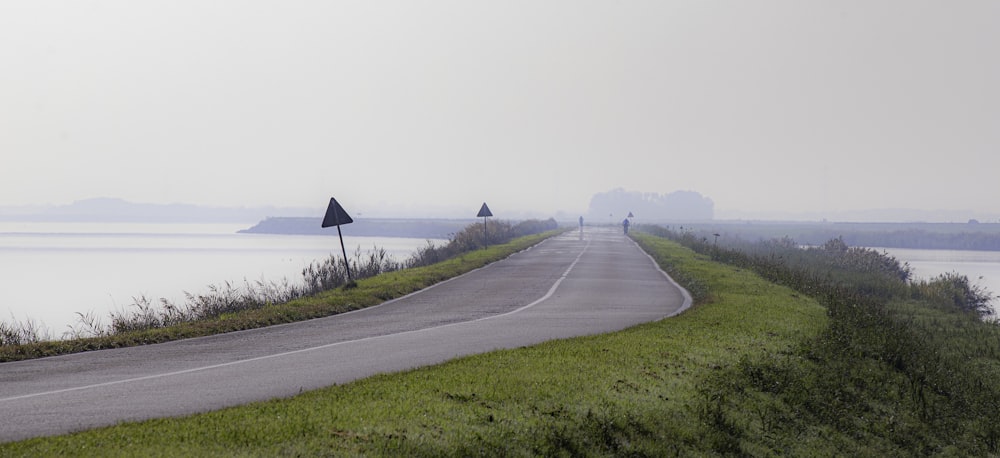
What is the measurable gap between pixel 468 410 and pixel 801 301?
1501cm

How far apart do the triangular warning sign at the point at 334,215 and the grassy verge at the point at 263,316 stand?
195 centimetres

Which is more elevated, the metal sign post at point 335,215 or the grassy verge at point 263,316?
the metal sign post at point 335,215

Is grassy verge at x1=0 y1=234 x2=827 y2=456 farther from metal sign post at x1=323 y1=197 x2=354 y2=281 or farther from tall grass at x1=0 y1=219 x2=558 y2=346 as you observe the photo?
metal sign post at x1=323 y1=197 x2=354 y2=281

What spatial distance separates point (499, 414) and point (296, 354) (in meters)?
4.71

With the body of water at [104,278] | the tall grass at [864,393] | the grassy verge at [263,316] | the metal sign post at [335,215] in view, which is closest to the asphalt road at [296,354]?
the grassy verge at [263,316]

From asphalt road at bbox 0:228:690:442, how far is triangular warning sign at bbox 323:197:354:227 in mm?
3460

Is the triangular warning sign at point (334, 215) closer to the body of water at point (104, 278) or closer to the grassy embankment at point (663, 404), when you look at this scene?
the body of water at point (104, 278)

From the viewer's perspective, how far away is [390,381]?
9930 millimetres

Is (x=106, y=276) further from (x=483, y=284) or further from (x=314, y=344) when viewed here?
(x=314, y=344)

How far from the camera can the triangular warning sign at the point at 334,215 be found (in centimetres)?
2405

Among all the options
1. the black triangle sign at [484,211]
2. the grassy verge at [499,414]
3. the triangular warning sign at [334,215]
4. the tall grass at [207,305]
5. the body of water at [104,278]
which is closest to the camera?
the grassy verge at [499,414]

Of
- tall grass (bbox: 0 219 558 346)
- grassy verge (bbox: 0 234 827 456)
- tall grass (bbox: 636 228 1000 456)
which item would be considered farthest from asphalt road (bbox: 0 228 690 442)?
tall grass (bbox: 636 228 1000 456)

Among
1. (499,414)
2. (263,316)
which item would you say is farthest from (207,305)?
(499,414)

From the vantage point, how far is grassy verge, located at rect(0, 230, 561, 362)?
12.8 meters
